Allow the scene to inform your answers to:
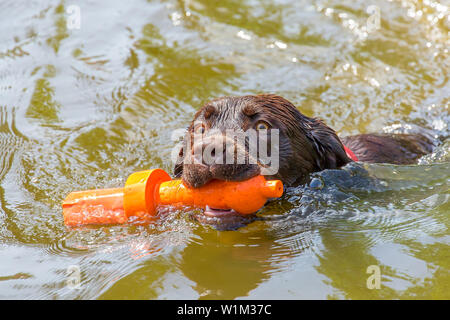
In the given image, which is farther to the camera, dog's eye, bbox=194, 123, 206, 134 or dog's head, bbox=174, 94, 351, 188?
dog's eye, bbox=194, 123, 206, 134

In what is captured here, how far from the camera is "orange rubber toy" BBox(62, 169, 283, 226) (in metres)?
3.94

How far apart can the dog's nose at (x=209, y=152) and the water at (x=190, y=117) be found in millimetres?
648

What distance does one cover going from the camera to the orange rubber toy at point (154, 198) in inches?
155

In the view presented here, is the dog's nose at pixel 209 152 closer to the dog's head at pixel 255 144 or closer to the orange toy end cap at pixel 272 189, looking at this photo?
the dog's head at pixel 255 144

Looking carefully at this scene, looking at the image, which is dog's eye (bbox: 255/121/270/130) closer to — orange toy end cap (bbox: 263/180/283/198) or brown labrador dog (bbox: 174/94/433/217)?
brown labrador dog (bbox: 174/94/433/217)

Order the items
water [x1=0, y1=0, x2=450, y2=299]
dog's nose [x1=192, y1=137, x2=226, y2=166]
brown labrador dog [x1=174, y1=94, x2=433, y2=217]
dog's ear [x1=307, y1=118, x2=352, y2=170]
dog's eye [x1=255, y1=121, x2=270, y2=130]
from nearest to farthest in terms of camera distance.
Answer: water [x1=0, y1=0, x2=450, y2=299] → dog's nose [x1=192, y1=137, x2=226, y2=166] → brown labrador dog [x1=174, y1=94, x2=433, y2=217] → dog's eye [x1=255, y1=121, x2=270, y2=130] → dog's ear [x1=307, y1=118, x2=352, y2=170]

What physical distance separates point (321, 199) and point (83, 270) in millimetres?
1996

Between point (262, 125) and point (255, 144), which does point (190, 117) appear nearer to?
point (262, 125)

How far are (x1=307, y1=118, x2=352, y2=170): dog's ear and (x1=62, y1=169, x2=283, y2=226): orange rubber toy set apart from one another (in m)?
0.95

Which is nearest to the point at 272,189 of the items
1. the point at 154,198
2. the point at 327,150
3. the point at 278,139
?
the point at 278,139

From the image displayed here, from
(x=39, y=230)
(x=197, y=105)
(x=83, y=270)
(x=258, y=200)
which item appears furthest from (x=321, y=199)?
(x=197, y=105)

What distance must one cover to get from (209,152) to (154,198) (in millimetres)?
690

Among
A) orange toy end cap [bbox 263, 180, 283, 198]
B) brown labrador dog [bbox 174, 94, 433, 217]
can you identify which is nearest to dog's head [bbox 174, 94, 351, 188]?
brown labrador dog [bbox 174, 94, 433, 217]

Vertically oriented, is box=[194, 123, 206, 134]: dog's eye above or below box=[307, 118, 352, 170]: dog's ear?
above
